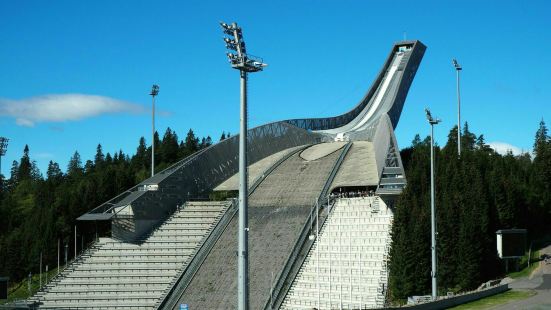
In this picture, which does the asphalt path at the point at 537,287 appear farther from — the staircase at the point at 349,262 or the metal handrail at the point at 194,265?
the metal handrail at the point at 194,265

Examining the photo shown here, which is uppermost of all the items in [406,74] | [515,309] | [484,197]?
[406,74]

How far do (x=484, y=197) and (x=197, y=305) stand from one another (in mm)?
16487

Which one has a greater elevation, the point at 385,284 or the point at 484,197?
the point at 484,197

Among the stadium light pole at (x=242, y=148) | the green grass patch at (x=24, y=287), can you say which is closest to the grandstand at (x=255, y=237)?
the green grass patch at (x=24, y=287)

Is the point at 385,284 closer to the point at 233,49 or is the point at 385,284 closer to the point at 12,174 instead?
the point at 233,49

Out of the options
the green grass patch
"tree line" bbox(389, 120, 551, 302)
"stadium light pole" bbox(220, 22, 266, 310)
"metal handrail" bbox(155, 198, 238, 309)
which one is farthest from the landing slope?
"stadium light pole" bbox(220, 22, 266, 310)

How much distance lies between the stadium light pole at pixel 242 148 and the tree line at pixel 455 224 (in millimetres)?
15646

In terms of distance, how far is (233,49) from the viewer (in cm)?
1950

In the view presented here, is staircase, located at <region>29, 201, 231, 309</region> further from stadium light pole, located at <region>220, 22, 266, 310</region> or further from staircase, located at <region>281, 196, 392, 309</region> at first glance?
stadium light pole, located at <region>220, 22, 266, 310</region>

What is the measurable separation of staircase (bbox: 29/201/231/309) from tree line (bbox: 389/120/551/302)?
14207mm

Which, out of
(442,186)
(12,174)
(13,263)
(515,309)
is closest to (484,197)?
→ (442,186)

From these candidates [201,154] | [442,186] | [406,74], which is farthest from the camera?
[406,74]

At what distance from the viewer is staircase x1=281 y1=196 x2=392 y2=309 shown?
33.9m

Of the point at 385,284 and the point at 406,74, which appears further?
the point at 406,74
